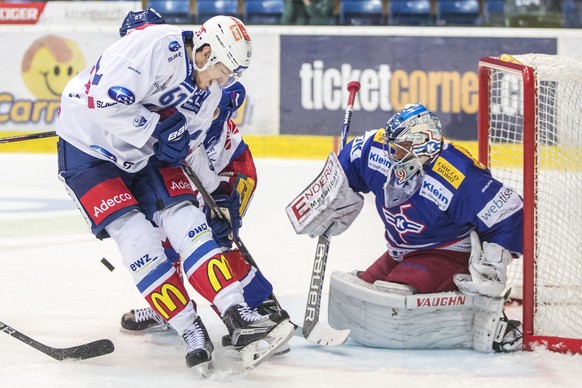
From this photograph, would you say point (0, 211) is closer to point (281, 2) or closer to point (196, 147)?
point (196, 147)

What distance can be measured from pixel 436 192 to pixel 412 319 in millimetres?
364

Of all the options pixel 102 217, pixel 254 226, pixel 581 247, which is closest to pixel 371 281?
pixel 581 247

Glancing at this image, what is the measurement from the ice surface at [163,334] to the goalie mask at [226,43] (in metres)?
0.80

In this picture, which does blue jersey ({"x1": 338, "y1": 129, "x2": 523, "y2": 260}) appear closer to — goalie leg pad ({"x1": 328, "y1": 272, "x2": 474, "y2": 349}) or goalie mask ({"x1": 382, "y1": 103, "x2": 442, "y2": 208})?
goalie mask ({"x1": 382, "y1": 103, "x2": 442, "y2": 208})

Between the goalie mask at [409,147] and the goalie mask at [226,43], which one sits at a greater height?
the goalie mask at [226,43]

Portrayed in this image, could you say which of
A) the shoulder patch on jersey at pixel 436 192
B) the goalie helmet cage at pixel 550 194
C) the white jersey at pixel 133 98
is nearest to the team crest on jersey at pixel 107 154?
the white jersey at pixel 133 98

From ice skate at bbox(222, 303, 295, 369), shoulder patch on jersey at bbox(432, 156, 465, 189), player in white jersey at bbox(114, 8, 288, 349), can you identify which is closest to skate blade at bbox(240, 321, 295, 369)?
ice skate at bbox(222, 303, 295, 369)

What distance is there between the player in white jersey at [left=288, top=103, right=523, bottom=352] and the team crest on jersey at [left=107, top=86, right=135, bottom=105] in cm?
70

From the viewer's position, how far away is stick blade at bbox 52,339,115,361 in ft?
9.32

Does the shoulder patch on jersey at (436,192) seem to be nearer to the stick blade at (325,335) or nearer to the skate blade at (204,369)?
the stick blade at (325,335)

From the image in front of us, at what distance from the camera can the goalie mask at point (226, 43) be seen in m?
2.73

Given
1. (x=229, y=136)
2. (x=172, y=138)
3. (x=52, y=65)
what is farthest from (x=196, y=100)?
(x=52, y=65)

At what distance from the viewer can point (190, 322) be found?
2783mm

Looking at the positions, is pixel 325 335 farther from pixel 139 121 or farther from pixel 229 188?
pixel 139 121
